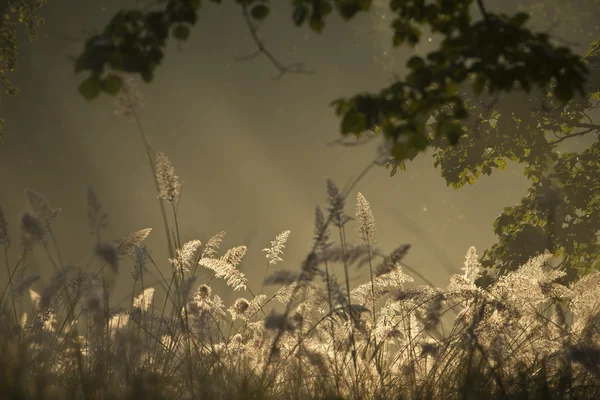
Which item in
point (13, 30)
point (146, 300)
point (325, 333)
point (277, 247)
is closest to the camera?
point (325, 333)

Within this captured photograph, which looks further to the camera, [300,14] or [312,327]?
[312,327]

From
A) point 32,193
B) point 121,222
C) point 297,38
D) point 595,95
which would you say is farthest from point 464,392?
point 297,38

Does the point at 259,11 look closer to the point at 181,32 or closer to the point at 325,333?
the point at 181,32

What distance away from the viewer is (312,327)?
2.46 meters

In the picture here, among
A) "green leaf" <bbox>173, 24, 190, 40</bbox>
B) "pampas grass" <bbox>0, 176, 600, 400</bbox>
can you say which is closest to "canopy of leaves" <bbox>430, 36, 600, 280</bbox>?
"pampas grass" <bbox>0, 176, 600, 400</bbox>

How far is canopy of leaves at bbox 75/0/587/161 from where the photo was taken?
1583 millimetres

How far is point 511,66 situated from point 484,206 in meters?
93.2

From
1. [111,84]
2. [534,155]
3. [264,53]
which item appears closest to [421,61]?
[264,53]

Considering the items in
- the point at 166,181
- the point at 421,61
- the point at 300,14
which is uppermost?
the point at 300,14

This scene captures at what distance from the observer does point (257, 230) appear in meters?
2.73

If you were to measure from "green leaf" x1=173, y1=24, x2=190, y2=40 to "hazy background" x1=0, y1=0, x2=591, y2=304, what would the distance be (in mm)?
34830

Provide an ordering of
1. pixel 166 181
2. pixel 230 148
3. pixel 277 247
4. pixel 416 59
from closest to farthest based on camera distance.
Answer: pixel 416 59 < pixel 166 181 < pixel 277 247 < pixel 230 148

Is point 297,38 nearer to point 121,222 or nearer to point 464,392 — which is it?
point 121,222

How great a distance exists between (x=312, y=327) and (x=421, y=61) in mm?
1349
